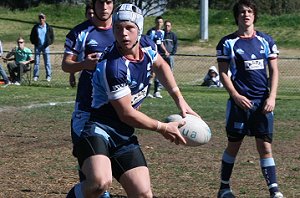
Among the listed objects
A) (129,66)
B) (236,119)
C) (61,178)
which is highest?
(129,66)

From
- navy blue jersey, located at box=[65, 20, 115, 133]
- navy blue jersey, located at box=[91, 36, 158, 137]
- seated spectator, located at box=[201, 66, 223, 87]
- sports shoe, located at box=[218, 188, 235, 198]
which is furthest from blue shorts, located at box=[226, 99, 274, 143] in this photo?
seated spectator, located at box=[201, 66, 223, 87]

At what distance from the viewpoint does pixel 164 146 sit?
12180 millimetres

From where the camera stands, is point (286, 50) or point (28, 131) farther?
point (286, 50)

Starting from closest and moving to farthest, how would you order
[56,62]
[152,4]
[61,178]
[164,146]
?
[61,178]
[164,146]
[56,62]
[152,4]

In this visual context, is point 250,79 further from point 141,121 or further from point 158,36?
point 158,36

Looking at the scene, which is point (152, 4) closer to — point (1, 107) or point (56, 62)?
point (56, 62)

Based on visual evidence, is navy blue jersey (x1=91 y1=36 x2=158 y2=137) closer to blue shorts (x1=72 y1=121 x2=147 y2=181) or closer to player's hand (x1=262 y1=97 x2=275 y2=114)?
blue shorts (x1=72 y1=121 x2=147 y2=181)

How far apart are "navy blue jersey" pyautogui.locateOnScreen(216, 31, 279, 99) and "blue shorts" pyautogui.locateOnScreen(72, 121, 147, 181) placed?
226 cm

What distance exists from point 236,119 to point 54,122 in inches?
270

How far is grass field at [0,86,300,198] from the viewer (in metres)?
9.12

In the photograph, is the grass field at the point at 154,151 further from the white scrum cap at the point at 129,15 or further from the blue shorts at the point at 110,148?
the white scrum cap at the point at 129,15

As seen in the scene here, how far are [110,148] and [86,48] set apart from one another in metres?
1.45

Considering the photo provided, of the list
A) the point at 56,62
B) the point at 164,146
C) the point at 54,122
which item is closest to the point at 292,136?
the point at 164,146

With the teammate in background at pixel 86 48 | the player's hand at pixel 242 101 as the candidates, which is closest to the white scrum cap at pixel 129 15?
the teammate in background at pixel 86 48
